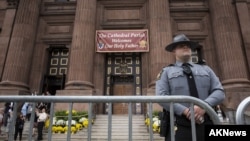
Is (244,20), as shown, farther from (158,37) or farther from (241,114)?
(241,114)

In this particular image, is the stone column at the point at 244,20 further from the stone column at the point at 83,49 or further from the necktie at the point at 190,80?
the necktie at the point at 190,80

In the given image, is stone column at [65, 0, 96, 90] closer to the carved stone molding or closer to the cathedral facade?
the cathedral facade

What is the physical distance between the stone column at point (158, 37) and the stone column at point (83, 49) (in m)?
4.17

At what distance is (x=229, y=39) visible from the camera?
16.7m

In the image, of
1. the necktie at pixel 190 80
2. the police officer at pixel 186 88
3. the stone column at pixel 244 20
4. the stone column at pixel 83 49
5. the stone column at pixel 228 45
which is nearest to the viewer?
the police officer at pixel 186 88

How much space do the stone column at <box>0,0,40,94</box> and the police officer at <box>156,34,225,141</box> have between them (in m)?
14.6

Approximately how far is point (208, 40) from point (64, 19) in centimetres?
1154

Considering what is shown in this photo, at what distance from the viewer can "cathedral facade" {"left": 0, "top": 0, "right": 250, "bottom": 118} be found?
16109mm

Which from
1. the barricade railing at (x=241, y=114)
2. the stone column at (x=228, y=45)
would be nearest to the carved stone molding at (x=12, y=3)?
the stone column at (x=228, y=45)

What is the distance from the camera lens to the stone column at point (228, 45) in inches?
624

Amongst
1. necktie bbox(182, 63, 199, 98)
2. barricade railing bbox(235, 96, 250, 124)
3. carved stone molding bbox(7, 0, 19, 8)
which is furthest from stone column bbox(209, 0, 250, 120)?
carved stone molding bbox(7, 0, 19, 8)

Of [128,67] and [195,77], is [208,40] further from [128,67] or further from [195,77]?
[195,77]

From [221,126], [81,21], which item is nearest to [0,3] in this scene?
[81,21]

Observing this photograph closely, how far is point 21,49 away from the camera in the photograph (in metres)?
17.3
